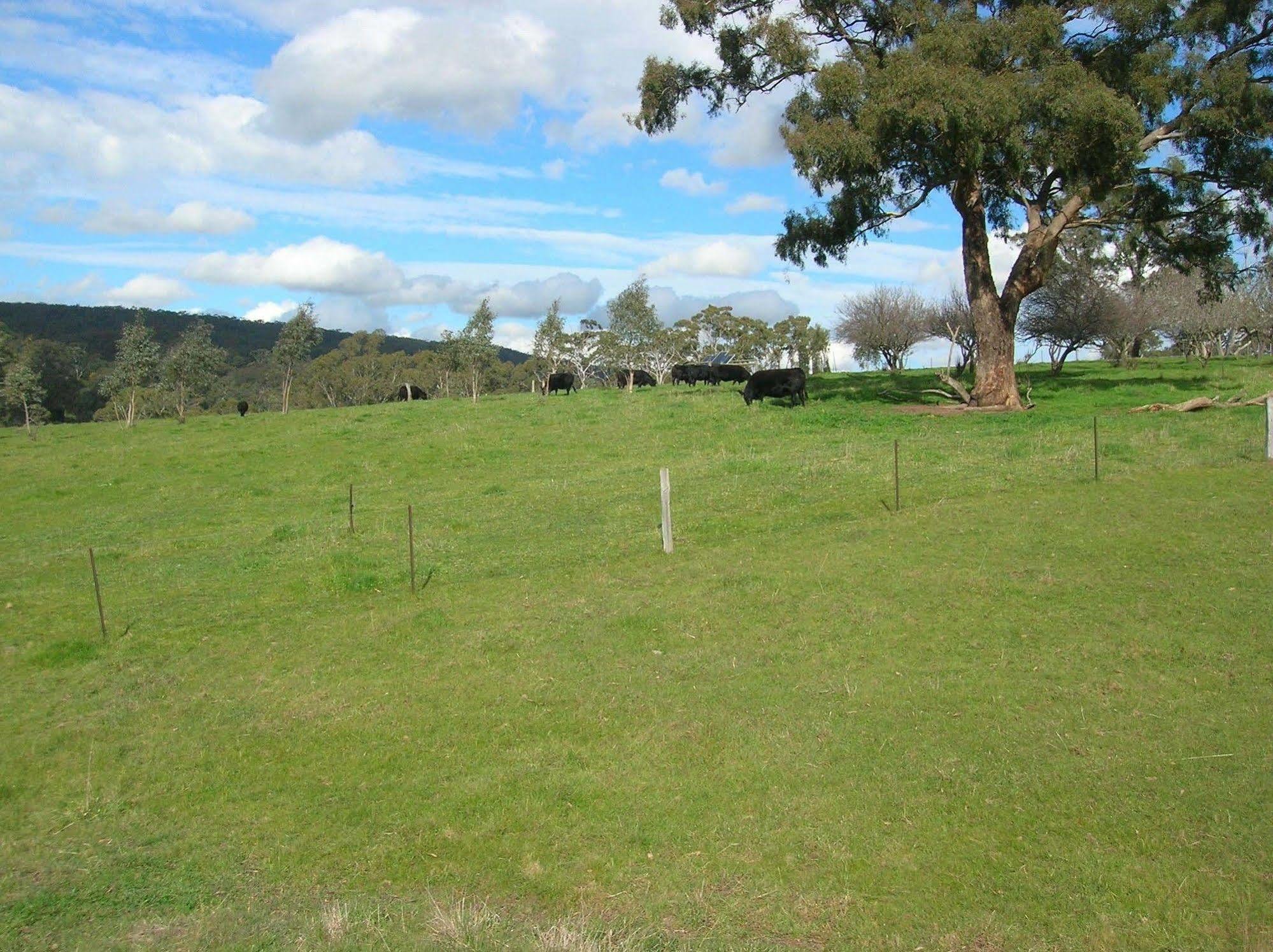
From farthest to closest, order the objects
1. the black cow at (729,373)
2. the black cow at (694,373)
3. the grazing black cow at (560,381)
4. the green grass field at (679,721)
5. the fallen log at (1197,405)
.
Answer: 1. the grazing black cow at (560,381)
2. the black cow at (694,373)
3. the black cow at (729,373)
4. the fallen log at (1197,405)
5. the green grass field at (679,721)

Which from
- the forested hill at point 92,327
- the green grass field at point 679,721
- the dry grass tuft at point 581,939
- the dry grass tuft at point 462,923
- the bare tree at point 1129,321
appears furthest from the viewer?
the forested hill at point 92,327

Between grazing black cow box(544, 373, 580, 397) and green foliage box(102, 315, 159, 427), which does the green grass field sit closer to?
green foliage box(102, 315, 159, 427)

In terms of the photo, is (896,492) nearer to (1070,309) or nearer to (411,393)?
(1070,309)

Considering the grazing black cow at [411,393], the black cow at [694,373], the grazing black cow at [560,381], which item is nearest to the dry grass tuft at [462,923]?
the black cow at [694,373]

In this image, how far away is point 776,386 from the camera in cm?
3425

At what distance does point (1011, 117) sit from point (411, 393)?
42.2m

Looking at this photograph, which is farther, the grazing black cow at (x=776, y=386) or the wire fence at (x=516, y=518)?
the grazing black cow at (x=776, y=386)

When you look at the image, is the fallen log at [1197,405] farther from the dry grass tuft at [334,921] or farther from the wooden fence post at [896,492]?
the dry grass tuft at [334,921]

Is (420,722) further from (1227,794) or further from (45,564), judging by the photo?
(45,564)

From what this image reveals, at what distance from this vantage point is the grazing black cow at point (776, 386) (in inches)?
1337

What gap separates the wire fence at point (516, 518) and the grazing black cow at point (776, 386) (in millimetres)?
9551

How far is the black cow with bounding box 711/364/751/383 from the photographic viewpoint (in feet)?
161

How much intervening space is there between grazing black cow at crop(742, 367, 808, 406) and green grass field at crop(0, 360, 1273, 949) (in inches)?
547

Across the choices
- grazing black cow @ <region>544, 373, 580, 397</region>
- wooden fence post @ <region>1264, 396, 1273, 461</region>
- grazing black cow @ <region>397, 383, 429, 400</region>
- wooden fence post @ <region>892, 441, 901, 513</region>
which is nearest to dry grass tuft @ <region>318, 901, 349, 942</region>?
wooden fence post @ <region>892, 441, 901, 513</region>
